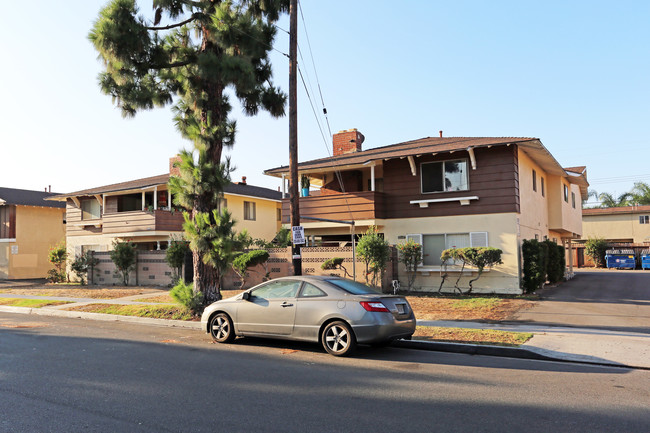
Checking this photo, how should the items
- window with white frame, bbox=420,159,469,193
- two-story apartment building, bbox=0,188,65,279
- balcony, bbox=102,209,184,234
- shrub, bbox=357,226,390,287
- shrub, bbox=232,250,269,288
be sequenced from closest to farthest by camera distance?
shrub, bbox=357,226,390,287
window with white frame, bbox=420,159,469,193
shrub, bbox=232,250,269,288
balcony, bbox=102,209,184,234
two-story apartment building, bbox=0,188,65,279

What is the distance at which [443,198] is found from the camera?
63.9ft

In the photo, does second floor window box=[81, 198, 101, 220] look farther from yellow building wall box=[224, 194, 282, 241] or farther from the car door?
the car door

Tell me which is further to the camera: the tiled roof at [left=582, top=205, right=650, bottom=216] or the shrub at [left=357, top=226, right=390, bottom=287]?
the tiled roof at [left=582, top=205, right=650, bottom=216]

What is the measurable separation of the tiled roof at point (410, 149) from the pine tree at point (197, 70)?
6.55m

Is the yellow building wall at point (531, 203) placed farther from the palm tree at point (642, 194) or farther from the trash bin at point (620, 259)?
the palm tree at point (642, 194)

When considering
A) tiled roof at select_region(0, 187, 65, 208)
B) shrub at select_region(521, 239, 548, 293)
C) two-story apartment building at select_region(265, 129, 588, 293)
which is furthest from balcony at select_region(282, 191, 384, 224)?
tiled roof at select_region(0, 187, 65, 208)

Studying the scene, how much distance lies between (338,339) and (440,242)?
11.9m

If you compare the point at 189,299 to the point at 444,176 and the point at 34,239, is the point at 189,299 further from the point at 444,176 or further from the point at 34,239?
the point at 34,239

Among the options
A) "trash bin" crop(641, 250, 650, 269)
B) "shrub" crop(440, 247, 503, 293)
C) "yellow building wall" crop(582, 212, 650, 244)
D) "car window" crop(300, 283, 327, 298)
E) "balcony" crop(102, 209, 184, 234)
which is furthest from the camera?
"yellow building wall" crop(582, 212, 650, 244)

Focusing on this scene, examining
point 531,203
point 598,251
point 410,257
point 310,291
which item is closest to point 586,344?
point 310,291

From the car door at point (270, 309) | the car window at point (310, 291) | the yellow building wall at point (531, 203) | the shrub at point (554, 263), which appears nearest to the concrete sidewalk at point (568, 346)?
the car window at point (310, 291)

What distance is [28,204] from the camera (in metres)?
34.0

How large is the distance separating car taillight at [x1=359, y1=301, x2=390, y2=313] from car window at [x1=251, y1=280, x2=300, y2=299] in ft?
4.94

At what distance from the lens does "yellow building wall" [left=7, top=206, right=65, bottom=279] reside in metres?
33.6
